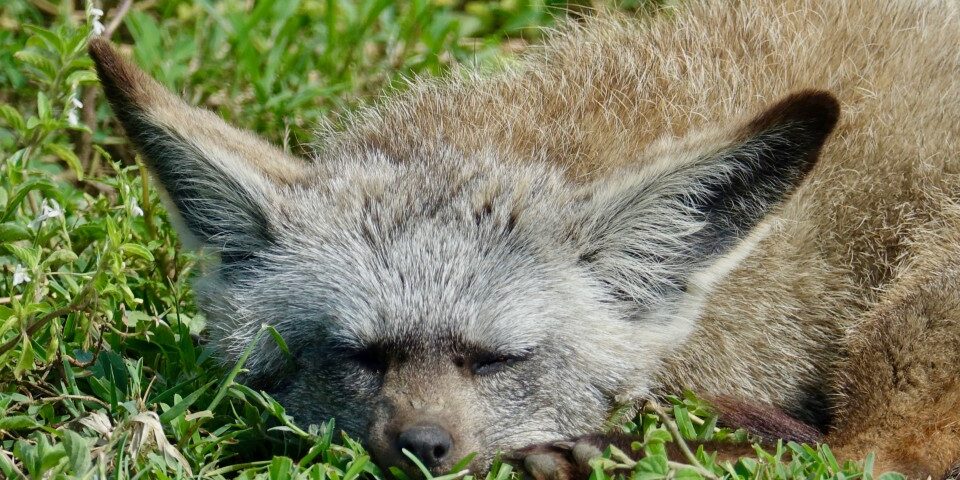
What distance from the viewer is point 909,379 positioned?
16.6 ft

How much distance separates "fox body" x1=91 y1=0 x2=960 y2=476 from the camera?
4703 mm

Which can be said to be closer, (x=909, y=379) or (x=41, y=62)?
(x=909, y=379)

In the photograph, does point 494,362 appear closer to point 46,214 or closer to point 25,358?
point 25,358

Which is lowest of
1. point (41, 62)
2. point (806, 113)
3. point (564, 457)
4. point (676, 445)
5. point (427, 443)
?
point (676, 445)

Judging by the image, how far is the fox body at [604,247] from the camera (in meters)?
4.70

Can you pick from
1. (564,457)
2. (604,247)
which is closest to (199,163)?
(604,247)

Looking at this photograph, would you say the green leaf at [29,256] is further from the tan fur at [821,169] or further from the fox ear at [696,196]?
the fox ear at [696,196]

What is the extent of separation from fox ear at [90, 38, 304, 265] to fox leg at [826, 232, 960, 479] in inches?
107

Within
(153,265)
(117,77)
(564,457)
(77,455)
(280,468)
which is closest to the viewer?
(77,455)

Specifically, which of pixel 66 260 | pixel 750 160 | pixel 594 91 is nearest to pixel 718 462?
pixel 750 160

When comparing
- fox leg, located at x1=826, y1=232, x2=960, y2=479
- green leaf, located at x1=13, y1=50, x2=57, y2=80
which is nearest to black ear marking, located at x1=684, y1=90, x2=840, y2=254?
fox leg, located at x1=826, y1=232, x2=960, y2=479

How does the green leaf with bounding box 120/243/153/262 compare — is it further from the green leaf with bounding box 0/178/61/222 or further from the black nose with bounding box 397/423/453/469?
the black nose with bounding box 397/423/453/469

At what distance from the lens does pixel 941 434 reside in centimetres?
498

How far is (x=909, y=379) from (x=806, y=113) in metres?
1.40
